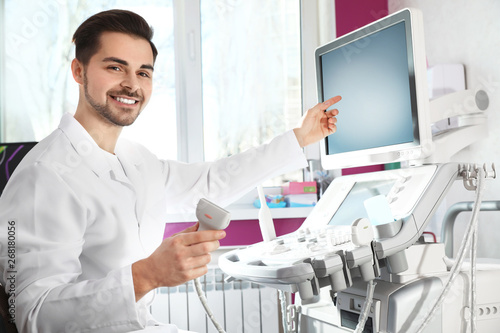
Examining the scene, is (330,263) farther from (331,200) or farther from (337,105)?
(337,105)

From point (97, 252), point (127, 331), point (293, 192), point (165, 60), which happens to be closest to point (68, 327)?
point (127, 331)

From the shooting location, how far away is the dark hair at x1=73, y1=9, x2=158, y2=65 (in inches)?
50.0

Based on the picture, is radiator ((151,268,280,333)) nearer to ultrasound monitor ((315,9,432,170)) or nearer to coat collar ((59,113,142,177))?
ultrasound monitor ((315,9,432,170))

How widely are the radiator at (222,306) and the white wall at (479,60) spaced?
0.94 m

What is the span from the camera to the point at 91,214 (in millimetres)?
1107

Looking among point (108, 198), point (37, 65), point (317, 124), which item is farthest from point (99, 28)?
point (37, 65)

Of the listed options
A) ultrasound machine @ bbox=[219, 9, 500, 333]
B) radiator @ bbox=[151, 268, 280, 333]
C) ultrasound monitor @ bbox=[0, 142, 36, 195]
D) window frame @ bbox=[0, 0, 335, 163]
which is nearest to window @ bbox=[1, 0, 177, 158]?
window frame @ bbox=[0, 0, 335, 163]

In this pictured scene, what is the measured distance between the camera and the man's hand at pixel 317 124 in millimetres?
1461

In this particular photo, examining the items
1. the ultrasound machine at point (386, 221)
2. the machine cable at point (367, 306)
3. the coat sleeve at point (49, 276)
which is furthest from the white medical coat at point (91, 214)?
the machine cable at point (367, 306)

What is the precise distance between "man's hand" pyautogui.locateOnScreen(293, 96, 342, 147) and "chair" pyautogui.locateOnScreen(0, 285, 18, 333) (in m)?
0.92

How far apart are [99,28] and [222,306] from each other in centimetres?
149

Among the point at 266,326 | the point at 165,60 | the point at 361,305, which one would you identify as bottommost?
the point at 266,326

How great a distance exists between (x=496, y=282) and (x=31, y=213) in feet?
3.38

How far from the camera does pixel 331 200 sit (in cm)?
142
